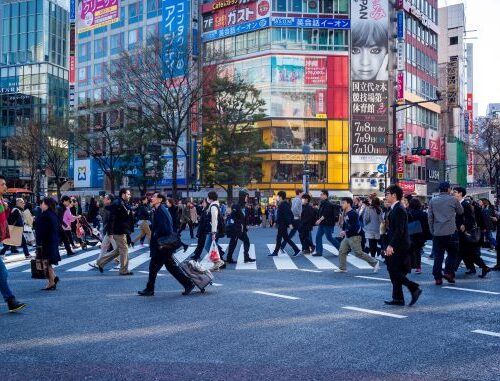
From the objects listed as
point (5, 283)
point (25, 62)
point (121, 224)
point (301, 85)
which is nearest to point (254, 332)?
point (5, 283)

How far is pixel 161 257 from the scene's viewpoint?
898cm

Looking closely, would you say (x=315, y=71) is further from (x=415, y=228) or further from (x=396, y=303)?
(x=396, y=303)

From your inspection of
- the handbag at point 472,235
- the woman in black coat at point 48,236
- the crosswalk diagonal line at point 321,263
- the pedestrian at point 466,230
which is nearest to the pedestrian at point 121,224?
the woman in black coat at point 48,236

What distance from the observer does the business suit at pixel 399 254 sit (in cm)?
783

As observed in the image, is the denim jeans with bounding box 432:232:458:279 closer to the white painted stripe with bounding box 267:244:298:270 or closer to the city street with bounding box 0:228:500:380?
the city street with bounding box 0:228:500:380

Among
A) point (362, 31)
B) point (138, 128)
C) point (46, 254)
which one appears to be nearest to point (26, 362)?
point (46, 254)

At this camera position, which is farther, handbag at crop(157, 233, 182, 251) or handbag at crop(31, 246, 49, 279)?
handbag at crop(31, 246, 49, 279)

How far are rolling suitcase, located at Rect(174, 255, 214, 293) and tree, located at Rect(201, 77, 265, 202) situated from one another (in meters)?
32.4

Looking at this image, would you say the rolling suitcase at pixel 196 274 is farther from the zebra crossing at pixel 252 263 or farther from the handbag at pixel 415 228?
the handbag at pixel 415 228

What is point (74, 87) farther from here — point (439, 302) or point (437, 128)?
point (439, 302)

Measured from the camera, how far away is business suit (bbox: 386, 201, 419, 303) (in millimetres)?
7832

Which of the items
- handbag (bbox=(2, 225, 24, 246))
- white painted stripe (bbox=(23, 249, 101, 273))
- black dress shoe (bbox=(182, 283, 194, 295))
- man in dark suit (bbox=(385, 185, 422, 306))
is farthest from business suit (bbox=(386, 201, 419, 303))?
handbag (bbox=(2, 225, 24, 246))

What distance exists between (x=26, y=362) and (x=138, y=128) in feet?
114

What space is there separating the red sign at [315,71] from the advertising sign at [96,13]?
22831mm
